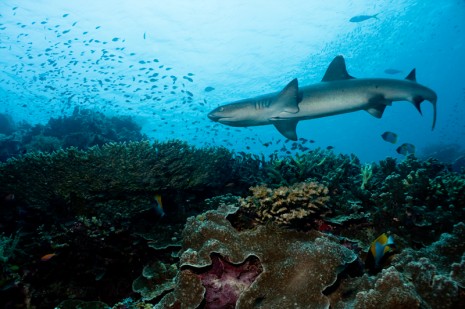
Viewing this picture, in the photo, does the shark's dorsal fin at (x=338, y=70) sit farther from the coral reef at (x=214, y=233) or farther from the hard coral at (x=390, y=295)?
the hard coral at (x=390, y=295)

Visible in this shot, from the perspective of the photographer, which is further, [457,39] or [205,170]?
[457,39]

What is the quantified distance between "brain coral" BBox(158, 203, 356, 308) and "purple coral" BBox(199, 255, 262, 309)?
11 millimetres

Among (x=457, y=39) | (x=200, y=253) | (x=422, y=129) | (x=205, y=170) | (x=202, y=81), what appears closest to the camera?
(x=200, y=253)

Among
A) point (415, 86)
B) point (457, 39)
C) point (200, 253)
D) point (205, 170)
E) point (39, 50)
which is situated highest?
point (457, 39)

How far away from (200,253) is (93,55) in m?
40.8

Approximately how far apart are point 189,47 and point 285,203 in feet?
126

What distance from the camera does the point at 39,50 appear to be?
32.8 m

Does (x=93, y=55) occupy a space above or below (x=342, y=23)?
below

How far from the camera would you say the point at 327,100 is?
6273mm

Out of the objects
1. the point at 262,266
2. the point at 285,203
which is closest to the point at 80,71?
the point at 285,203

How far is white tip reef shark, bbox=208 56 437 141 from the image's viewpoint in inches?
242

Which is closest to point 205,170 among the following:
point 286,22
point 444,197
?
point 444,197

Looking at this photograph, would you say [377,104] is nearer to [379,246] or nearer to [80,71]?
[379,246]

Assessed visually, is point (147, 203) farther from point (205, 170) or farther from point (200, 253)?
point (200, 253)
